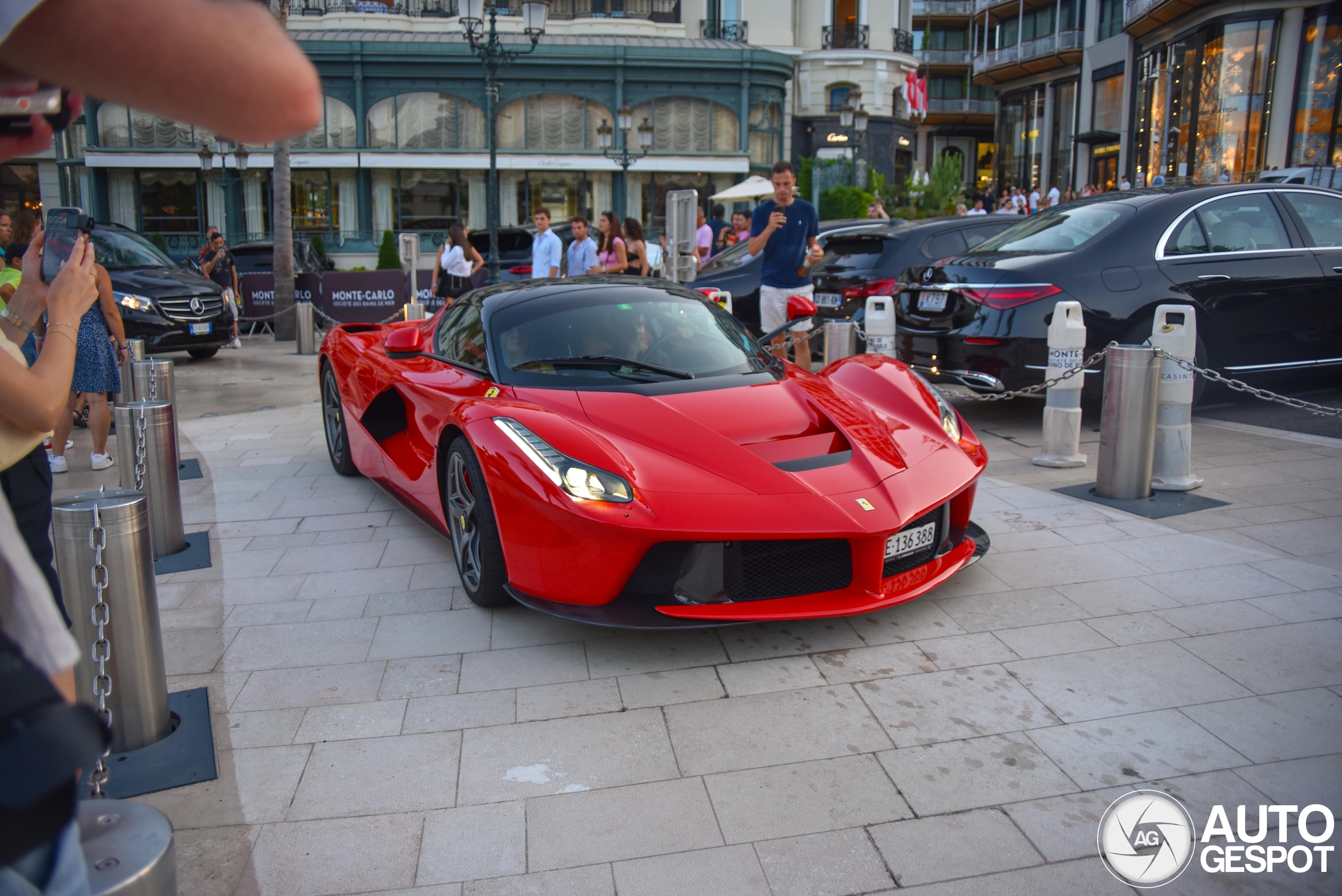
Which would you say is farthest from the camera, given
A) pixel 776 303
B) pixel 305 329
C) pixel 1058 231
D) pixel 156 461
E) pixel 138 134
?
pixel 138 134

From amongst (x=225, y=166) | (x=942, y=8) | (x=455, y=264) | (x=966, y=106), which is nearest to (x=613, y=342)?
(x=455, y=264)

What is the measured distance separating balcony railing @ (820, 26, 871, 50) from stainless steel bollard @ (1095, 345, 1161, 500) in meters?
40.0

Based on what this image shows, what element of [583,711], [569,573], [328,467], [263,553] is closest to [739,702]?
[583,711]

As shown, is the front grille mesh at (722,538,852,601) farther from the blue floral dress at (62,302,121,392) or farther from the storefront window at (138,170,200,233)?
the storefront window at (138,170,200,233)

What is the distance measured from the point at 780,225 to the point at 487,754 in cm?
643

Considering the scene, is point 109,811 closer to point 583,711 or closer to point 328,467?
point 583,711

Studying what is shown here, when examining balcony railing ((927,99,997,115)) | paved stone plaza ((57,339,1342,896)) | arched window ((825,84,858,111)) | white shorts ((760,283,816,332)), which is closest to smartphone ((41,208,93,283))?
paved stone plaza ((57,339,1342,896))

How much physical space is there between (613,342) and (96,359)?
418cm

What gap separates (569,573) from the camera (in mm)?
3510

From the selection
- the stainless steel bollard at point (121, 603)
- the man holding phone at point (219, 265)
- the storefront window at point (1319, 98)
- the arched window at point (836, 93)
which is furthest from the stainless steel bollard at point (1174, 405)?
the arched window at point (836, 93)

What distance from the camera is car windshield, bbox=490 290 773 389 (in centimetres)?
449

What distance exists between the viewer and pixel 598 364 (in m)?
4.53

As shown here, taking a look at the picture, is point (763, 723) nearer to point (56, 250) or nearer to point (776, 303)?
point (56, 250)

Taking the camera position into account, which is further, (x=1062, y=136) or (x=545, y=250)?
(x=1062, y=136)
